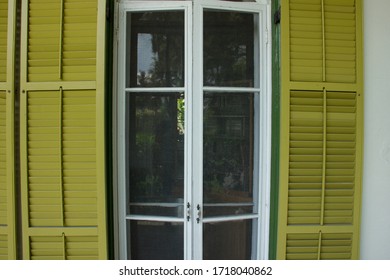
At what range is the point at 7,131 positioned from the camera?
1.97 metres

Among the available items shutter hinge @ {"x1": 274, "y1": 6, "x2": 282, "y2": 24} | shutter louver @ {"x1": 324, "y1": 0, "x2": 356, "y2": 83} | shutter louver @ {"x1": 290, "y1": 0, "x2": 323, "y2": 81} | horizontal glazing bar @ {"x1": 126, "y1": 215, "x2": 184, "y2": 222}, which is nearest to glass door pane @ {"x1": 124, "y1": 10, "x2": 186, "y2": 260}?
horizontal glazing bar @ {"x1": 126, "y1": 215, "x2": 184, "y2": 222}

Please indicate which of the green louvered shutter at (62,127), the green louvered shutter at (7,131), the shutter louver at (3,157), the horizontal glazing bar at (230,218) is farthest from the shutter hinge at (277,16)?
the shutter louver at (3,157)

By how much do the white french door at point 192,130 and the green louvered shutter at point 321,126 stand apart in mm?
192

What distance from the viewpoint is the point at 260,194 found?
2.17 metres

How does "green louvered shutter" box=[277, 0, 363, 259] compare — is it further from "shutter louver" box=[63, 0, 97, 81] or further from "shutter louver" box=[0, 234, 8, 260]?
"shutter louver" box=[0, 234, 8, 260]

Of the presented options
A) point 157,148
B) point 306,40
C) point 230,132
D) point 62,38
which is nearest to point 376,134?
point 306,40

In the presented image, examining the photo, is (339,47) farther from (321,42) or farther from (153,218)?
(153,218)

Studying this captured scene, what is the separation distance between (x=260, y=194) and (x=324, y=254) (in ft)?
1.97

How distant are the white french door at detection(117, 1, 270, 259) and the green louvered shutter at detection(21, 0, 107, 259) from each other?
20 centimetres

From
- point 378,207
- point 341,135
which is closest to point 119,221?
point 341,135

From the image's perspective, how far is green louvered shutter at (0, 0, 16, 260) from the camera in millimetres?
1971

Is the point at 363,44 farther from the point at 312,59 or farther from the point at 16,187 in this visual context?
the point at 16,187

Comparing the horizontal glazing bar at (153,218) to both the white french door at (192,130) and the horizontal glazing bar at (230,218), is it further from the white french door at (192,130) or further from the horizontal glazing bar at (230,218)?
the horizontal glazing bar at (230,218)

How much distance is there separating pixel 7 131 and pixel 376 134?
2.54 m
